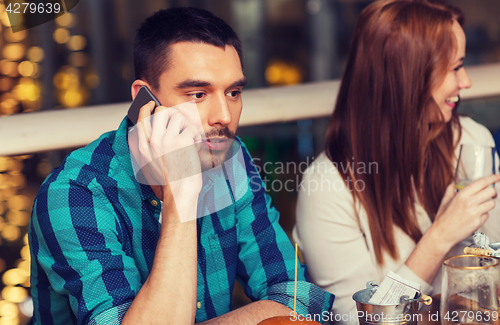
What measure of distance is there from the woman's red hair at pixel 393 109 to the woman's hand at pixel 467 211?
222mm

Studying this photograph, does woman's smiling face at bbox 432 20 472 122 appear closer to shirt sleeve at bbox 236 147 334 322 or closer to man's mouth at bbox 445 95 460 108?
man's mouth at bbox 445 95 460 108

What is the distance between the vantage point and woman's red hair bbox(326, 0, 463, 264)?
152 cm

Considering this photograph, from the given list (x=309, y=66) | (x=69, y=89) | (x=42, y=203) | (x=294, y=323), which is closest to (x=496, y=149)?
(x=294, y=323)

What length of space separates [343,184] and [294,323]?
30.2 inches

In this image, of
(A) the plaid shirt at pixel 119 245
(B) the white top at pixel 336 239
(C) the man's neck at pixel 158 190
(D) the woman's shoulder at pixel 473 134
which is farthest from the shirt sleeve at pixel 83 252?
(D) the woman's shoulder at pixel 473 134

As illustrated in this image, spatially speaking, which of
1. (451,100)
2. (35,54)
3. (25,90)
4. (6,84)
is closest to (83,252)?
(451,100)

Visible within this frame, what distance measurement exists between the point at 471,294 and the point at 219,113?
2.25ft

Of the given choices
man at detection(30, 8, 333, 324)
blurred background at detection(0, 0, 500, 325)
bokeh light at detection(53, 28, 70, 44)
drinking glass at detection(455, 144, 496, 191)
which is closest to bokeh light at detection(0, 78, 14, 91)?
blurred background at detection(0, 0, 500, 325)

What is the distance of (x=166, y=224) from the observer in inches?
41.5

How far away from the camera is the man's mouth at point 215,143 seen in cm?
121

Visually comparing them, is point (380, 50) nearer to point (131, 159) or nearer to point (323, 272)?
point (323, 272)

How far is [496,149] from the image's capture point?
201 centimetres

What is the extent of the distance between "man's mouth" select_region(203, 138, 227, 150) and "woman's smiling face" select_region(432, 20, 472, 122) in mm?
756

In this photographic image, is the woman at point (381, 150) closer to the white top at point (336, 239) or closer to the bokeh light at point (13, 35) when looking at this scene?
the white top at point (336, 239)
